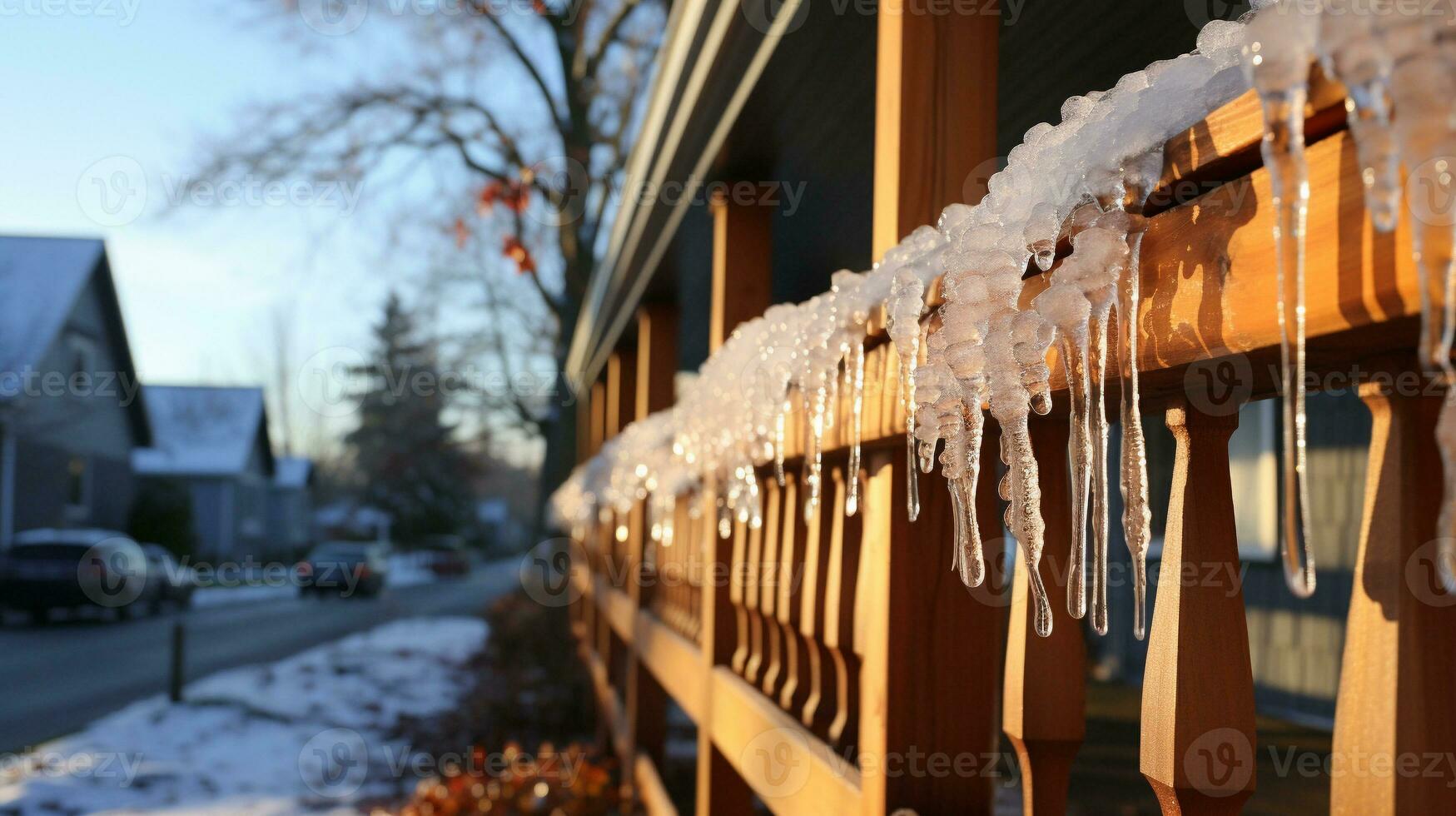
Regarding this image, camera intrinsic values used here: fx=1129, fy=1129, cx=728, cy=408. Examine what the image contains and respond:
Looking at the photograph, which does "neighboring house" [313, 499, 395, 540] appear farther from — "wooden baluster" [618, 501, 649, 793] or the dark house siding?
"wooden baluster" [618, 501, 649, 793]

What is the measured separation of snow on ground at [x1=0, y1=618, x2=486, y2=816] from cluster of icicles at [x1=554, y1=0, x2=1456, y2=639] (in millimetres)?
5393

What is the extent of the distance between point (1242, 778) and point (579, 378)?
32.7 feet

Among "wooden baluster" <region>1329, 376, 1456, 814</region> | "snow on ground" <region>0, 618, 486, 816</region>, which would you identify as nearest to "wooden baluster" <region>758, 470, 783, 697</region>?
"wooden baluster" <region>1329, 376, 1456, 814</region>

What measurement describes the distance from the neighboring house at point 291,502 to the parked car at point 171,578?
18947 mm

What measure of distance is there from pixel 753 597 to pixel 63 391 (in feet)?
76.2

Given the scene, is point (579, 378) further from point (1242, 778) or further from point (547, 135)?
point (1242, 778)

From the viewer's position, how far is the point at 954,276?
3.55 feet

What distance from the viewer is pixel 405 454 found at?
1502 inches

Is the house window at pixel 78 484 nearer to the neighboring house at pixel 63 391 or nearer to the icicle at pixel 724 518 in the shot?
the neighboring house at pixel 63 391

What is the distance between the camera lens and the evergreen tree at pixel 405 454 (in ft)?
123

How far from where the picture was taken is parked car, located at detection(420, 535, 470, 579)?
36.0 meters

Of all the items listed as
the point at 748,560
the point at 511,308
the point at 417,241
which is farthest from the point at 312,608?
the point at 748,560

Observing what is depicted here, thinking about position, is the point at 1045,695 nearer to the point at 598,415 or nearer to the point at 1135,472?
the point at 1135,472

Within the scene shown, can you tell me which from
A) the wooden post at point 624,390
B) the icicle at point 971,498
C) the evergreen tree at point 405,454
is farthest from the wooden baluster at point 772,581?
the evergreen tree at point 405,454
